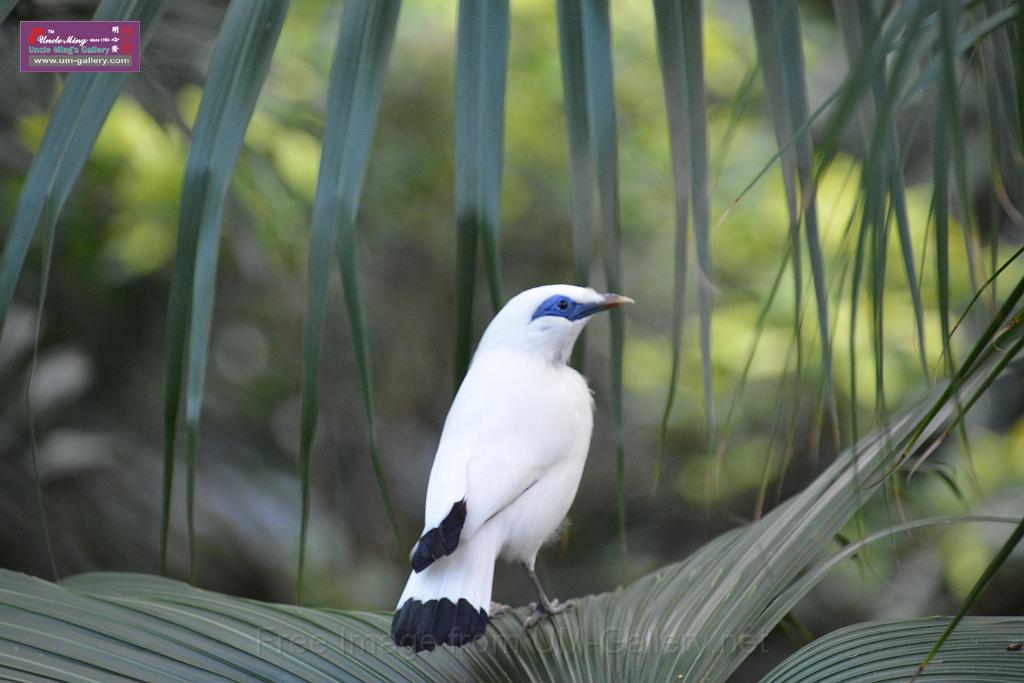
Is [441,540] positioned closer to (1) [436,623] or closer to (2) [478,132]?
(1) [436,623]

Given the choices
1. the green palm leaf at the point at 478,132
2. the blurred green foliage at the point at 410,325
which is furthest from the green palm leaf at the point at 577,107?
the blurred green foliage at the point at 410,325

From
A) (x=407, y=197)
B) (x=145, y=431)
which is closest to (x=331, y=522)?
(x=145, y=431)

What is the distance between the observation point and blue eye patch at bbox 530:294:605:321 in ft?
4.76

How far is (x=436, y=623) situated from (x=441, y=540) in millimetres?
101

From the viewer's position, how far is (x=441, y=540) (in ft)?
3.89

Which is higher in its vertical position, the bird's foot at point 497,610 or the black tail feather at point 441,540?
the black tail feather at point 441,540

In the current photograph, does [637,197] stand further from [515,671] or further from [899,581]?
[515,671]

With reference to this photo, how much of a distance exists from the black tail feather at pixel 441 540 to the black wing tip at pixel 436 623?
0.16 ft

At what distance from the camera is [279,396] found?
3.42 metres

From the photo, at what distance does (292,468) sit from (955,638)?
8.82 ft

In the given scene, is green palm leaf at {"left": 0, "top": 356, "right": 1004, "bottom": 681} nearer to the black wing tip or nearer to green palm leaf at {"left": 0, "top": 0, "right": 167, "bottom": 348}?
the black wing tip
